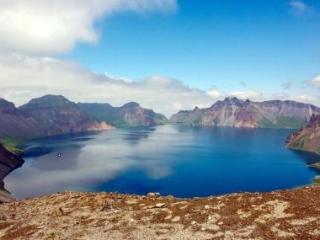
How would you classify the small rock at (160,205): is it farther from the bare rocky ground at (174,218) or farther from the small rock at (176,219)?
the small rock at (176,219)

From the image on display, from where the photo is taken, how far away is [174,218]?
47562 mm

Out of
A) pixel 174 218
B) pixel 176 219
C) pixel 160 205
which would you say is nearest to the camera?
pixel 176 219

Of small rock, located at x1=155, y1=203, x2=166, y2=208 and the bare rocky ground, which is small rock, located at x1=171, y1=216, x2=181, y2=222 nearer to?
the bare rocky ground

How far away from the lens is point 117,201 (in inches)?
2272

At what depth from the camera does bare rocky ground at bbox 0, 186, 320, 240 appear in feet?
135

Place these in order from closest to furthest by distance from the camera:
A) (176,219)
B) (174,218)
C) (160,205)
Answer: (176,219) → (174,218) → (160,205)

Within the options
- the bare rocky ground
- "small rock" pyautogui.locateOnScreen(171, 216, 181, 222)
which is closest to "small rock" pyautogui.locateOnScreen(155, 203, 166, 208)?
the bare rocky ground

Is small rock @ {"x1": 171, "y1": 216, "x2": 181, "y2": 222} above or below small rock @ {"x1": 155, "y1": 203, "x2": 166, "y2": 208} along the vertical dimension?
below

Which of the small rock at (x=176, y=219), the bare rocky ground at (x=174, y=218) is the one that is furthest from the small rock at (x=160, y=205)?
the small rock at (x=176, y=219)

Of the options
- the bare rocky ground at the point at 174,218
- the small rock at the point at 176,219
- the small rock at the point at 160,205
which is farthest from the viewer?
the small rock at the point at 160,205

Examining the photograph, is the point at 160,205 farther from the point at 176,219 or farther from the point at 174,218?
the point at 176,219

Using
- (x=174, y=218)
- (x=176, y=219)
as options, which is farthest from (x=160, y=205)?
(x=176, y=219)

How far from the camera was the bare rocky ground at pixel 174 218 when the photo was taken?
41250 mm

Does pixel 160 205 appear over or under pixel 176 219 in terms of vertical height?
over
